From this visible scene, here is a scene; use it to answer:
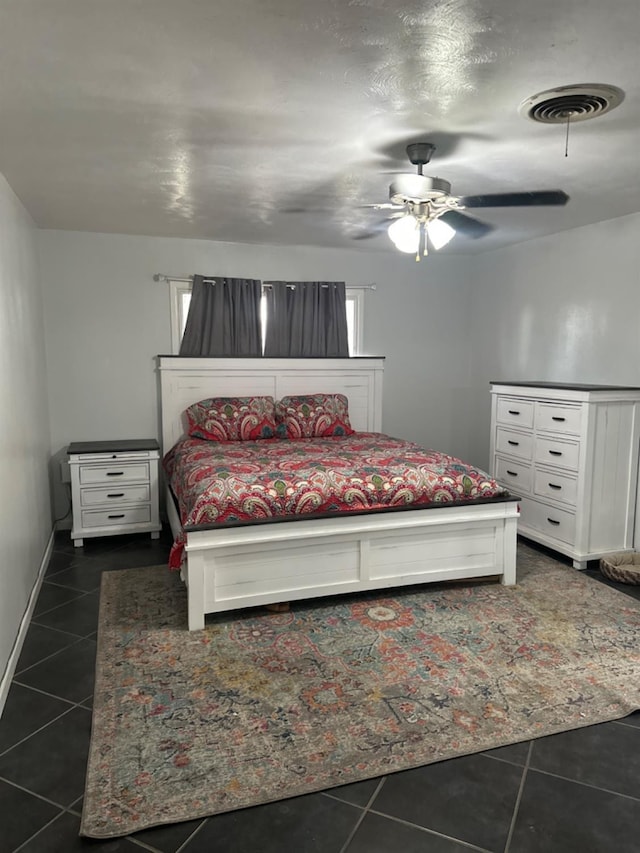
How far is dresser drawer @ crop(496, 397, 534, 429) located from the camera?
4.34m

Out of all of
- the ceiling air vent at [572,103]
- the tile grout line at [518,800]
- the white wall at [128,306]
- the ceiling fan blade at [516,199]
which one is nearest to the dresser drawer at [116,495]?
the white wall at [128,306]

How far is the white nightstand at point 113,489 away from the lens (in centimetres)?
430

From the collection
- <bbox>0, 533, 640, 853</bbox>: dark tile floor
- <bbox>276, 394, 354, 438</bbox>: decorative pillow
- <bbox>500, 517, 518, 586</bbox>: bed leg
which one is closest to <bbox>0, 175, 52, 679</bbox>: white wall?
<bbox>0, 533, 640, 853</bbox>: dark tile floor

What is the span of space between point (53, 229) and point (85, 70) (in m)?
2.98

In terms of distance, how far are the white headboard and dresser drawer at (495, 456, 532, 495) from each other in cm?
129

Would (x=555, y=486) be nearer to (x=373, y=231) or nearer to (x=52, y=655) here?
(x=373, y=231)

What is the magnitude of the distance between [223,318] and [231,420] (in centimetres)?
96

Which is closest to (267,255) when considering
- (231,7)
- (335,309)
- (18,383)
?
(335,309)

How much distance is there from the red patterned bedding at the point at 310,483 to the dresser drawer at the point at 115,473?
1.71 ft

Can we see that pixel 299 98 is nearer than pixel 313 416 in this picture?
Yes

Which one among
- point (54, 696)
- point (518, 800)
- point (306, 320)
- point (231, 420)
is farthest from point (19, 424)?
point (518, 800)

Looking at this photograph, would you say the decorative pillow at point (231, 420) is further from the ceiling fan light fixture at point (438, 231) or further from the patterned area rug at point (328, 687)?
the ceiling fan light fixture at point (438, 231)

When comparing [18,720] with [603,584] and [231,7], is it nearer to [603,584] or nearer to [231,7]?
[231,7]

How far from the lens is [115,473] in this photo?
14.4ft
